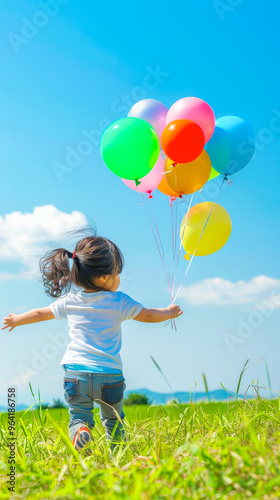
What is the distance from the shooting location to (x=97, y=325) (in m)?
3.10

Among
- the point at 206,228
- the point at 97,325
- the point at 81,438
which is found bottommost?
the point at 81,438

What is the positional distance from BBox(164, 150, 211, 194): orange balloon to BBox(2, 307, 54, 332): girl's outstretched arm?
4.80ft

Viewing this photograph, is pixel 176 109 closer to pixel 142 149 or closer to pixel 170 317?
pixel 142 149

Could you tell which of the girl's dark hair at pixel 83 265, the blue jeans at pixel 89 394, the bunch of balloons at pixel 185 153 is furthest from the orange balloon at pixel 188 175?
the blue jeans at pixel 89 394

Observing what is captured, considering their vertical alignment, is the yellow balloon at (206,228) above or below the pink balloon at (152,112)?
below

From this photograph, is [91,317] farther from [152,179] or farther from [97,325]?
[152,179]

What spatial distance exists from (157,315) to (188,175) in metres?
Answer: 1.23

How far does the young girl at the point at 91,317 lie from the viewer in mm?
2957

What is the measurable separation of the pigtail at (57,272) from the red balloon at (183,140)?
1.14 metres

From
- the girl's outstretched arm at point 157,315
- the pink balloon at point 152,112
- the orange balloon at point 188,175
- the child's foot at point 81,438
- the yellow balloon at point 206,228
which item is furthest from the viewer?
the pink balloon at point 152,112

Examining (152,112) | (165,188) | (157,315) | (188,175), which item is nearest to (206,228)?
(188,175)

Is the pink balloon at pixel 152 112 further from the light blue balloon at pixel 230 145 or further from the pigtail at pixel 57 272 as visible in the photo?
the pigtail at pixel 57 272

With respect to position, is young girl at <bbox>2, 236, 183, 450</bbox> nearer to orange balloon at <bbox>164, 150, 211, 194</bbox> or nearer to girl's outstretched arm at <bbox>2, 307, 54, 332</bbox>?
girl's outstretched arm at <bbox>2, 307, 54, 332</bbox>

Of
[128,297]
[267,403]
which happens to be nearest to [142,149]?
[128,297]
